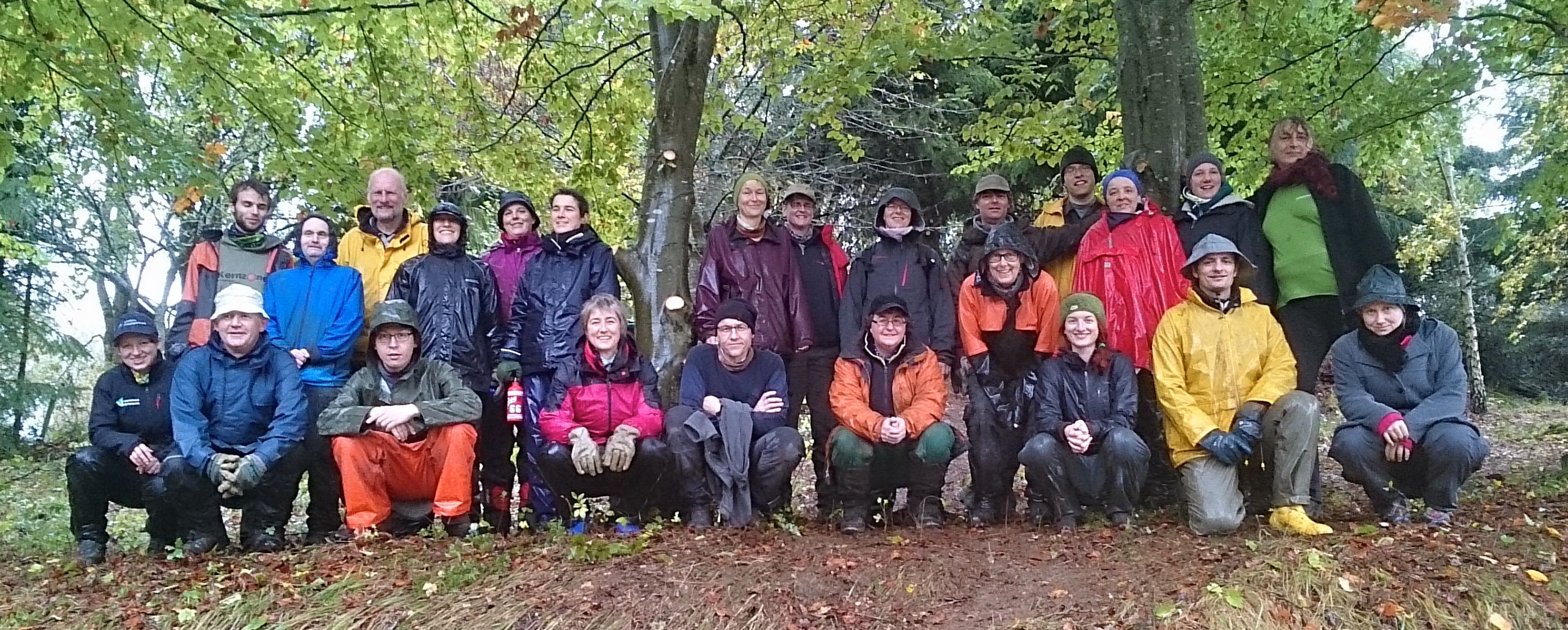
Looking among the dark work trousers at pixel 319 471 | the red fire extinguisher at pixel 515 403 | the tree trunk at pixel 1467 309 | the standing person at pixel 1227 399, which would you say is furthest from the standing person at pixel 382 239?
the tree trunk at pixel 1467 309

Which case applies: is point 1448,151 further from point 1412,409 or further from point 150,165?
point 150,165

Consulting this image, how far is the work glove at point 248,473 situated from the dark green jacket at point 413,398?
0.33 m

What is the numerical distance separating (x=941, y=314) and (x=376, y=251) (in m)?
3.59

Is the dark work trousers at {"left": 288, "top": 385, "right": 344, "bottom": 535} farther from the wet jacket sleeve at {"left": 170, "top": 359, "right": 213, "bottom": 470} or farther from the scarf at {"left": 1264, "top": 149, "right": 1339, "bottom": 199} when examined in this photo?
the scarf at {"left": 1264, "top": 149, "right": 1339, "bottom": 199}

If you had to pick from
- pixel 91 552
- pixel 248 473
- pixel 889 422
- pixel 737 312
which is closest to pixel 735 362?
pixel 737 312

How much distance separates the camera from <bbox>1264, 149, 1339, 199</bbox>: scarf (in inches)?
210

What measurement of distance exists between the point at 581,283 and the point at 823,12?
16.5ft

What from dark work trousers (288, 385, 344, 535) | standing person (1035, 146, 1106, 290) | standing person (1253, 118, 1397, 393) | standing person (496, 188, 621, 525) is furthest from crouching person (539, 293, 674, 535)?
standing person (1253, 118, 1397, 393)

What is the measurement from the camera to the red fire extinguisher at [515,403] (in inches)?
212

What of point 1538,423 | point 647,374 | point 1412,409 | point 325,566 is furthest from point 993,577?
point 1538,423

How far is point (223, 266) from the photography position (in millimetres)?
5535

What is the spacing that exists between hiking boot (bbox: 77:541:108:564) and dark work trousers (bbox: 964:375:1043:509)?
4.93 meters

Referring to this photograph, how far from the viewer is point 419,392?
16.9 ft

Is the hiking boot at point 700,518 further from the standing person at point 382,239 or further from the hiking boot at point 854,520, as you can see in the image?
the standing person at point 382,239
